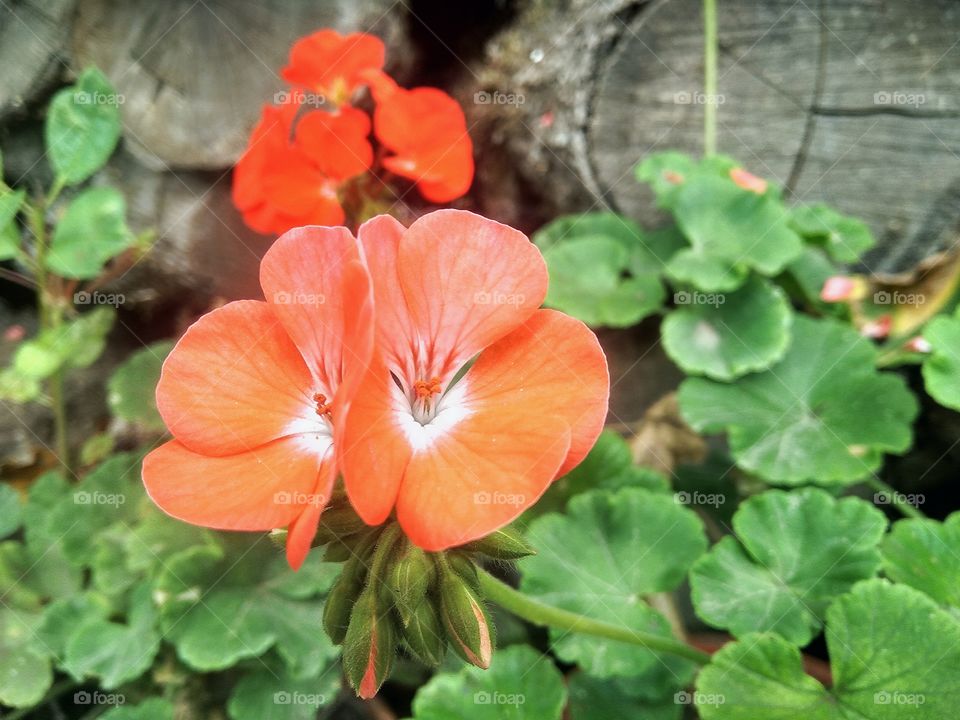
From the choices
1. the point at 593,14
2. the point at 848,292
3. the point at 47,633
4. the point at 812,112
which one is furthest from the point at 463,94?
the point at 47,633

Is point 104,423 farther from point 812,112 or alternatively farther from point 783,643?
point 812,112

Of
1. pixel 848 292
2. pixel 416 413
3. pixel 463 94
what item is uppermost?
pixel 416 413

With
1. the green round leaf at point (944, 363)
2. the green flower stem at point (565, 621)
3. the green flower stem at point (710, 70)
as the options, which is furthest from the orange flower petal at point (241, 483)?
the green flower stem at point (710, 70)

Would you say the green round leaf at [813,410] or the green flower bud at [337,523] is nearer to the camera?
the green flower bud at [337,523]

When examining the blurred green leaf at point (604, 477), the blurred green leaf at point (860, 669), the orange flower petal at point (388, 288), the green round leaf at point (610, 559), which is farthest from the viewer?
the blurred green leaf at point (604, 477)

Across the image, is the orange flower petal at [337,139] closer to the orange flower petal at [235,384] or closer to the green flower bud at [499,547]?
the orange flower petal at [235,384]

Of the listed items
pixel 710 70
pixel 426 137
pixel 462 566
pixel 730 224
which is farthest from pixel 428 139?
pixel 462 566

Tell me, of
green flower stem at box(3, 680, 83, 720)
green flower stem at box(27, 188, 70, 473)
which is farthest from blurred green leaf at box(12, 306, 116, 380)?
green flower stem at box(3, 680, 83, 720)
